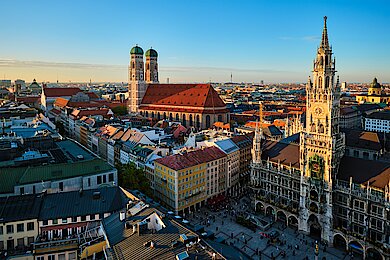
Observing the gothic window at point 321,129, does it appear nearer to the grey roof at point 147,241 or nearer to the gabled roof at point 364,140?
the grey roof at point 147,241

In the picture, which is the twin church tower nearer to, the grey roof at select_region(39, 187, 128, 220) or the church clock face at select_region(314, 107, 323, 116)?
the church clock face at select_region(314, 107, 323, 116)

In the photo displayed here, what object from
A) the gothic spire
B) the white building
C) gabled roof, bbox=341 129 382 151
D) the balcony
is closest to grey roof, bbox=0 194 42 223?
the balcony

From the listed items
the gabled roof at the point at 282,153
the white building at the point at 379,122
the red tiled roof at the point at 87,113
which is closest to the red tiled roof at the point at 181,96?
the red tiled roof at the point at 87,113

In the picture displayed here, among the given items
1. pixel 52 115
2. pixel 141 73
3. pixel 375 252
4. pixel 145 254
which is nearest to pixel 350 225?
pixel 375 252

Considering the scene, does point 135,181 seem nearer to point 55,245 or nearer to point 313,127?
point 55,245

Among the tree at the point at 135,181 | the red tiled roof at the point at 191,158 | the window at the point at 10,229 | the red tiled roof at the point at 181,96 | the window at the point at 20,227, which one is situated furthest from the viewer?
the red tiled roof at the point at 181,96

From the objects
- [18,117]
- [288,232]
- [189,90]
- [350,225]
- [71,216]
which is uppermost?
[189,90]

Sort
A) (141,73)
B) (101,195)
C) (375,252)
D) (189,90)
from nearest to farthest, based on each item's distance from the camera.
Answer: (101,195), (375,252), (189,90), (141,73)

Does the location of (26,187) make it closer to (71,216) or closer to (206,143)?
(71,216)
